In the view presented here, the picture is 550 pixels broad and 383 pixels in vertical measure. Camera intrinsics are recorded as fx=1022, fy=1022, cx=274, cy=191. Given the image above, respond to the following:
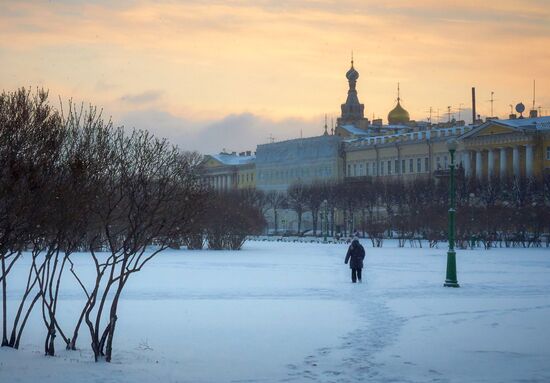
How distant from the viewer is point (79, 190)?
1278 cm

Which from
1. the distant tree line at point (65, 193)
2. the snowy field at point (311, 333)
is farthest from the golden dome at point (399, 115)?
the distant tree line at point (65, 193)

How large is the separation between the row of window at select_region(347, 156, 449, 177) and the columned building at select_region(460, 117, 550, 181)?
10.0 ft

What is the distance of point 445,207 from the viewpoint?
6309 centimetres

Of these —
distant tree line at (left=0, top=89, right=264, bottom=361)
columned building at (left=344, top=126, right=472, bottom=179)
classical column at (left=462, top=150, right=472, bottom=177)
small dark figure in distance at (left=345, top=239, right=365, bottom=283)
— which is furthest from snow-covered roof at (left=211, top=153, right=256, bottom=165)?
distant tree line at (left=0, top=89, right=264, bottom=361)

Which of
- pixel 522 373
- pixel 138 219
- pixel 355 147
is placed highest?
pixel 355 147

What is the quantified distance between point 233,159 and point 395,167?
130 feet

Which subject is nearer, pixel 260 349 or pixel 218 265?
pixel 260 349

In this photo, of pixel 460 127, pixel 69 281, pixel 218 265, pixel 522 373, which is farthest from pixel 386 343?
pixel 460 127

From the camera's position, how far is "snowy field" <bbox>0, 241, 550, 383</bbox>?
1179 cm

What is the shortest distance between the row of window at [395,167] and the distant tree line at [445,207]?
5019 mm

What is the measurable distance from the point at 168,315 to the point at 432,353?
A: 586cm

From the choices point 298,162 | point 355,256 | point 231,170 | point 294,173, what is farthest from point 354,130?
point 355,256

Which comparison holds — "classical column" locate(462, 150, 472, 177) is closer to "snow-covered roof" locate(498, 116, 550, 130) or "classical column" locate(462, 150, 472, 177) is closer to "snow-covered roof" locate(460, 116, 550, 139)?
"snow-covered roof" locate(460, 116, 550, 139)

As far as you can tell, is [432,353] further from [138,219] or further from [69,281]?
[69,281]
